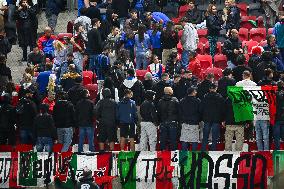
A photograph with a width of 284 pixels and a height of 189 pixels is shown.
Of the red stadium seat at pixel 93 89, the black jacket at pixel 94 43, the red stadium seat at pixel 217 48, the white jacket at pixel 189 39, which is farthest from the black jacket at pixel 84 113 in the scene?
the red stadium seat at pixel 217 48

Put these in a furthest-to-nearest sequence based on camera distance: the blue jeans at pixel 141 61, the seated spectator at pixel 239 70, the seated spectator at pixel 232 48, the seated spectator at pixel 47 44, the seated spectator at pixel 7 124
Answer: the seated spectator at pixel 47 44 < the blue jeans at pixel 141 61 < the seated spectator at pixel 232 48 < the seated spectator at pixel 239 70 < the seated spectator at pixel 7 124

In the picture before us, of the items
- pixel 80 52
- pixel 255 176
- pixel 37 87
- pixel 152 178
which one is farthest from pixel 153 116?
pixel 80 52

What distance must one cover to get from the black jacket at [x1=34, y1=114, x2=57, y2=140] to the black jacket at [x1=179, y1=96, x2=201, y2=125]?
2.43 metres

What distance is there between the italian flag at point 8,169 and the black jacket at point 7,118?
3.46ft

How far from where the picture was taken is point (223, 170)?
13.9 m

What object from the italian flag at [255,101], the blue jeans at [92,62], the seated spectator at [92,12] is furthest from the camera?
the seated spectator at [92,12]

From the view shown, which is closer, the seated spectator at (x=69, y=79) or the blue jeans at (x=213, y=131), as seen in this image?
the blue jeans at (x=213, y=131)

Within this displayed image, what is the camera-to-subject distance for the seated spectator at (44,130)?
1472 cm

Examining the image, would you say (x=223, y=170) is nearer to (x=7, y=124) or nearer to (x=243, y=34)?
(x=7, y=124)

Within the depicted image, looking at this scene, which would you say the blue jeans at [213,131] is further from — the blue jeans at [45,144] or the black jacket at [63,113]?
the blue jeans at [45,144]

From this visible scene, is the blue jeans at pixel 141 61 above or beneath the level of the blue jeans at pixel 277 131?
above

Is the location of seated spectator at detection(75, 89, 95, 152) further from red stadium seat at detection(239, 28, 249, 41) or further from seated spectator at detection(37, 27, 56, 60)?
red stadium seat at detection(239, 28, 249, 41)

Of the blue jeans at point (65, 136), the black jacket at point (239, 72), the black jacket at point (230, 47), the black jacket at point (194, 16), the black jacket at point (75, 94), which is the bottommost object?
the blue jeans at point (65, 136)

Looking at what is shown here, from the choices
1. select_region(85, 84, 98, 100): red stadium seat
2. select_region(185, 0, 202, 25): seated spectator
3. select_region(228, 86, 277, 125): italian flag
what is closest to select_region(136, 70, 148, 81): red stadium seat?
select_region(85, 84, 98, 100): red stadium seat
